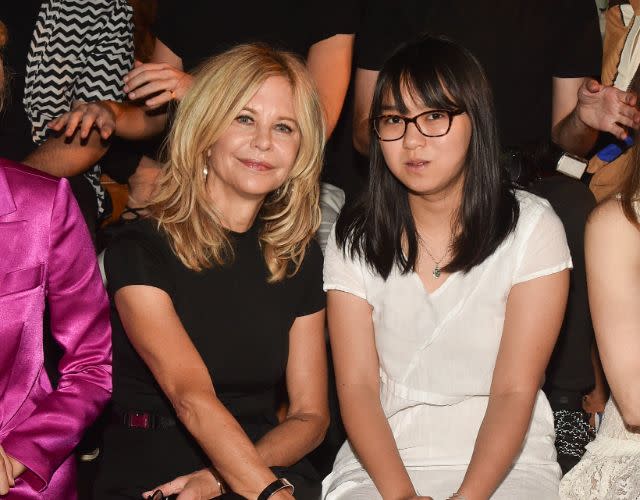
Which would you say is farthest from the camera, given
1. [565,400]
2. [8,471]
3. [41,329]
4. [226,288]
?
[565,400]

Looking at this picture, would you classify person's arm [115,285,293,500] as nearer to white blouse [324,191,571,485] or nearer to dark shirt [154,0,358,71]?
white blouse [324,191,571,485]

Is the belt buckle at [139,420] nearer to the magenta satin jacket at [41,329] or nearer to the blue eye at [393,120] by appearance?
the magenta satin jacket at [41,329]

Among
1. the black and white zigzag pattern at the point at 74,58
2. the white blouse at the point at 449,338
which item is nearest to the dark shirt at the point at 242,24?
the black and white zigzag pattern at the point at 74,58

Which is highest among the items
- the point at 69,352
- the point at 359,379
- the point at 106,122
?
the point at 106,122

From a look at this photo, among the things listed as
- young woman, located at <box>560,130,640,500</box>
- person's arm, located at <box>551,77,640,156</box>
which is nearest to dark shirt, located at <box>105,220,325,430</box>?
young woman, located at <box>560,130,640,500</box>

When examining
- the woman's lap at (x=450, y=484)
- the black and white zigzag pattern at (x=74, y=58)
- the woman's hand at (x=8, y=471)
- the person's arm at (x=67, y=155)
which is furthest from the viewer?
the black and white zigzag pattern at (x=74, y=58)

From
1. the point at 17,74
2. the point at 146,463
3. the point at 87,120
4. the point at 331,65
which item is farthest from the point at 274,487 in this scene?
the point at 17,74

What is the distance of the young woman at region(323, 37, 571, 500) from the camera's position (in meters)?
2.83

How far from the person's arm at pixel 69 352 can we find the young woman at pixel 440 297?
67 cm

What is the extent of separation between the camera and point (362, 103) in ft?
12.7

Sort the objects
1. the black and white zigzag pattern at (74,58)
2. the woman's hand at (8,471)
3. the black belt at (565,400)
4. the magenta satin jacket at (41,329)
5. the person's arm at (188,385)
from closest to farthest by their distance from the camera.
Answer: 1. the woman's hand at (8,471)
2. the magenta satin jacket at (41,329)
3. the person's arm at (188,385)
4. the black belt at (565,400)
5. the black and white zigzag pattern at (74,58)

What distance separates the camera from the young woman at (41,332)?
8.16 ft

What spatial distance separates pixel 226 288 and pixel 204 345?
0.16 m

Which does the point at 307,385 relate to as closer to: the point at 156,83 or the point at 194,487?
the point at 194,487
